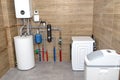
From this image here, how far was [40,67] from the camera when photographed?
305 centimetres

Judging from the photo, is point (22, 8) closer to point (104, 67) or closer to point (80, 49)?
point (80, 49)

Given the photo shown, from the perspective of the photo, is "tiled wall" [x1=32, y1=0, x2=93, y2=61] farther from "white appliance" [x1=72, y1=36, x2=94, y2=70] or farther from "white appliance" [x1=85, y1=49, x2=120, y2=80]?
"white appliance" [x1=85, y1=49, x2=120, y2=80]

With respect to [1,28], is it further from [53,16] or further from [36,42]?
[53,16]

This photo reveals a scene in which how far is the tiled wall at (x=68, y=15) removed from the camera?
10.3ft

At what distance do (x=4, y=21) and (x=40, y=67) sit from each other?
1341 millimetres

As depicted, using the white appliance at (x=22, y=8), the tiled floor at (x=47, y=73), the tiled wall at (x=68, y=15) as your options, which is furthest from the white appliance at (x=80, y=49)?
the white appliance at (x=22, y=8)

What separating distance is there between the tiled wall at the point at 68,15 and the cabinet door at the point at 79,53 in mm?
642

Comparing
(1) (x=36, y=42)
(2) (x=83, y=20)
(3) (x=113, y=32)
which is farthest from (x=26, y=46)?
(3) (x=113, y=32)

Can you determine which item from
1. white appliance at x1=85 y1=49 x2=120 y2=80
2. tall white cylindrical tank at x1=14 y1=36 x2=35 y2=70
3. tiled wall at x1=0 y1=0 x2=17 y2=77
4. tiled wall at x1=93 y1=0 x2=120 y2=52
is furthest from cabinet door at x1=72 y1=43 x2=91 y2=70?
tiled wall at x1=0 y1=0 x2=17 y2=77

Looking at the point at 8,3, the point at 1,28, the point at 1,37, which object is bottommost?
the point at 1,37

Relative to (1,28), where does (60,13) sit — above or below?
above

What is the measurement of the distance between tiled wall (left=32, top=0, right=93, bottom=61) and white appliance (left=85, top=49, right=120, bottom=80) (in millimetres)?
1865

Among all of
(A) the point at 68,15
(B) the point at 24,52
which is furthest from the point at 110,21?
(B) the point at 24,52

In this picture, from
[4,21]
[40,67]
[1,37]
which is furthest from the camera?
[40,67]
